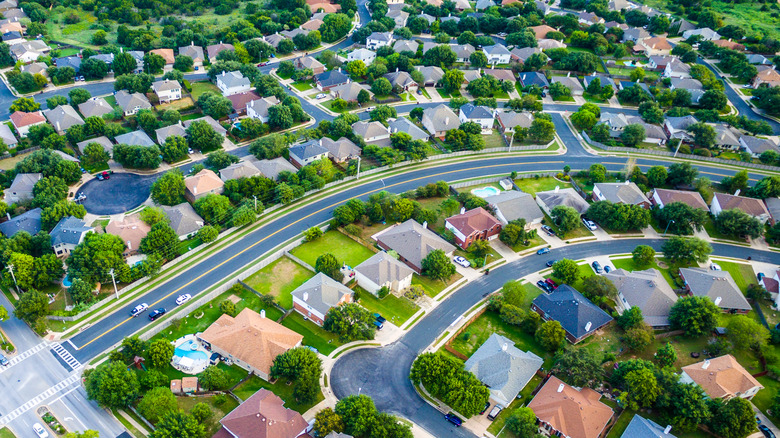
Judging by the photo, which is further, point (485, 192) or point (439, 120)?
point (439, 120)

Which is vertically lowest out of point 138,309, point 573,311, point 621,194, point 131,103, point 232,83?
point 138,309

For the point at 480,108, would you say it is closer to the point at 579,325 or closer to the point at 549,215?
the point at 549,215

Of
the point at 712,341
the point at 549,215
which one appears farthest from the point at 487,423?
the point at 549,215

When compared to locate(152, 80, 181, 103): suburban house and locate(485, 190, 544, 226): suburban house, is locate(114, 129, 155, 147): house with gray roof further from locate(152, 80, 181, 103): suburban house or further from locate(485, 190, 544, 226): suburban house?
locate(485, 190, 544, 226): suburban house

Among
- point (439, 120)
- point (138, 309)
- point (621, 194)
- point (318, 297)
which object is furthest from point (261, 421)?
point (439, 120)

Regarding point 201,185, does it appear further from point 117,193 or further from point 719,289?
point 719,289

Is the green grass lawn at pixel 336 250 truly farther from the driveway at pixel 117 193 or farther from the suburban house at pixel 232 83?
the suburban house at pixel 232 83

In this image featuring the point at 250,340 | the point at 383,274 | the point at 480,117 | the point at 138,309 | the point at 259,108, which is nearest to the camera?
the point at 250,340

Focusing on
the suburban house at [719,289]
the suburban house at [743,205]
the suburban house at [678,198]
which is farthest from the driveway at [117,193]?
the suburban house at [743,205]
